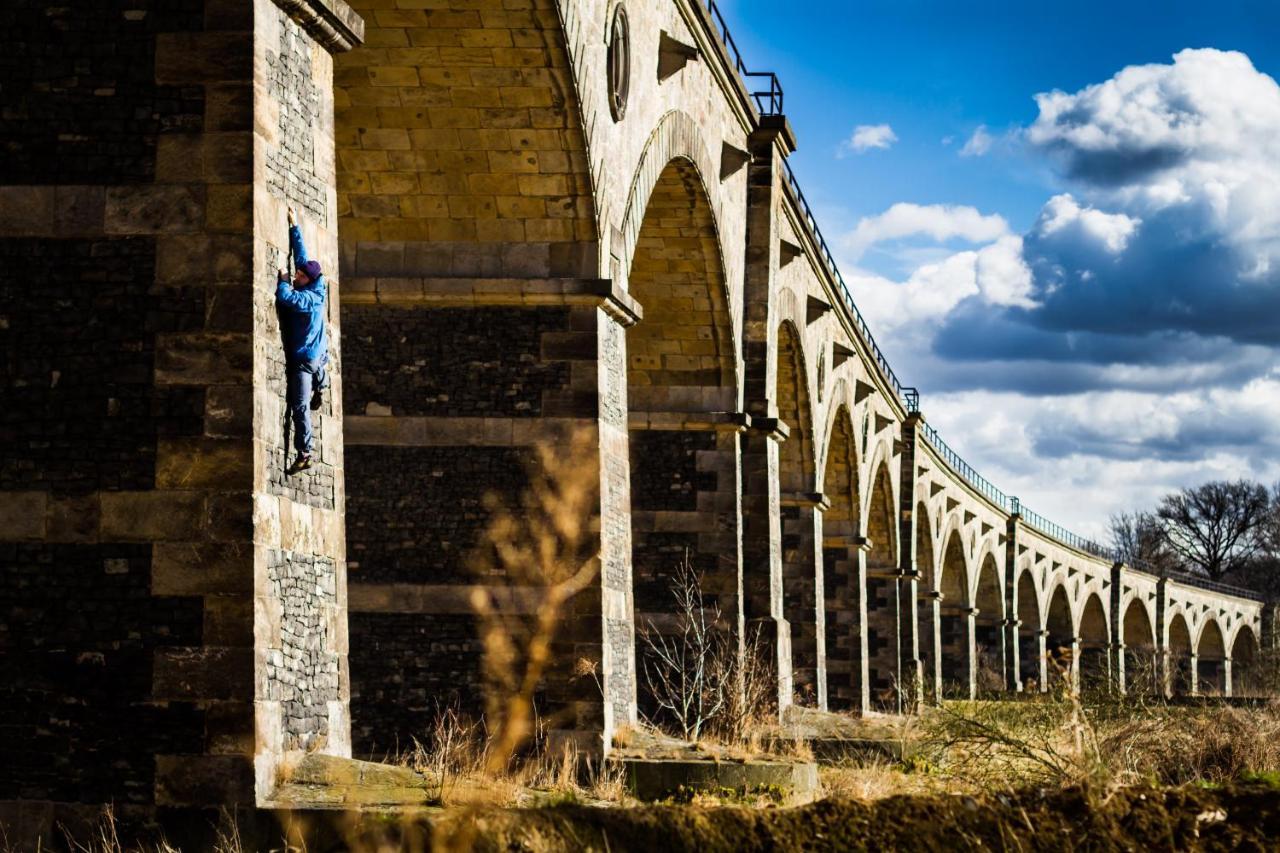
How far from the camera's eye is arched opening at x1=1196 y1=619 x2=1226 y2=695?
86.7 meters

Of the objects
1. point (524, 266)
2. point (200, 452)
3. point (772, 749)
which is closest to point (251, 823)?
point (200, 452)

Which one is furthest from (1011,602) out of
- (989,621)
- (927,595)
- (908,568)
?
(908,568)

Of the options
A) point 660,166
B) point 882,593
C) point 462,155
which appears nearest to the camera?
point 462,155

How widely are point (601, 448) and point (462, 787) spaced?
647 centimetres

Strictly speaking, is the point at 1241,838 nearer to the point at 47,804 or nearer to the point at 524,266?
the point at 47,804

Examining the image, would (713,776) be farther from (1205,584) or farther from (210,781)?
(1205,584)

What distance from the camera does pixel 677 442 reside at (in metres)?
20.6

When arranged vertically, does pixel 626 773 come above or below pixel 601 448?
below

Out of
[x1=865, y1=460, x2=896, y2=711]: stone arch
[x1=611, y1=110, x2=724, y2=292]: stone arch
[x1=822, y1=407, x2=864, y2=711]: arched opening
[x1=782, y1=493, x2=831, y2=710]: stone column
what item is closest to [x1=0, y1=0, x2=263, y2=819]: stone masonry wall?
[x1=611, y1=110, x2=724, y2=292]: stone arch

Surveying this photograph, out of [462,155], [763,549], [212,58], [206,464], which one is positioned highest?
[462,155]

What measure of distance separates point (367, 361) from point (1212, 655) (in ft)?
265

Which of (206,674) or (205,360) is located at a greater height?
(205,360)

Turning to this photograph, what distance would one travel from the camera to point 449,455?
15.6 metres

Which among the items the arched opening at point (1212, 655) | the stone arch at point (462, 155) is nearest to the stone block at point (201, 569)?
the stone arch at point (462, 155)
